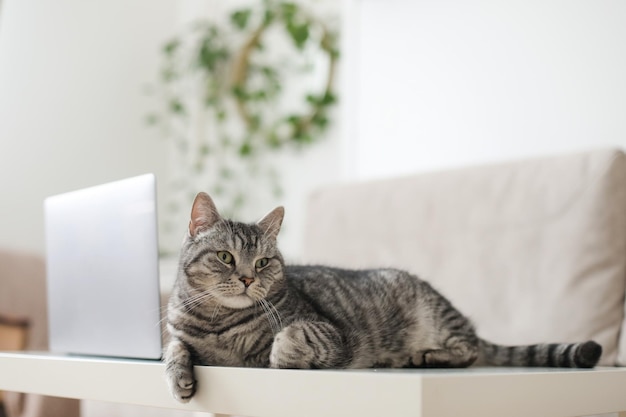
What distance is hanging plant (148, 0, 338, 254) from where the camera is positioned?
3.18m

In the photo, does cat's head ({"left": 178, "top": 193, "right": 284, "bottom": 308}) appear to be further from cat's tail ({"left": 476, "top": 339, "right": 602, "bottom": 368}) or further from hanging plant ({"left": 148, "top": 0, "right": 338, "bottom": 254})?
A: hanging plant ({"left": 148, "top": 0, "right": 338, "bottom": 254})

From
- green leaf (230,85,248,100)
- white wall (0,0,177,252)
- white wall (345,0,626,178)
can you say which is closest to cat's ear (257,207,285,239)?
white wall (345,0,626,178)

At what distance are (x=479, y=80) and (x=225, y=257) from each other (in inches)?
59.0

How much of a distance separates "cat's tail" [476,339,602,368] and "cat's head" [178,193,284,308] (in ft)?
1.53

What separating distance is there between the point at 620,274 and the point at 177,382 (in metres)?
1.15

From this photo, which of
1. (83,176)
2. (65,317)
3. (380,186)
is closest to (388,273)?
(65,317)

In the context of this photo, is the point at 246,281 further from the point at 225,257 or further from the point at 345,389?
the point at 345,389

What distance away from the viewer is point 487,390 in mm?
807

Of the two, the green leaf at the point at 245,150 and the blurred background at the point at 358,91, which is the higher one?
the blurred background at the point at 358,91

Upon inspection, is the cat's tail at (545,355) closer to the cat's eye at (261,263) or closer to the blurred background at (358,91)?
the cat's eye at (261,263)

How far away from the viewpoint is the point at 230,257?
3.26ft

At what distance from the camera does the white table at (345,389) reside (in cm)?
74

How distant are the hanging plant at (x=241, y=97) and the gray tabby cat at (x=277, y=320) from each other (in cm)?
201

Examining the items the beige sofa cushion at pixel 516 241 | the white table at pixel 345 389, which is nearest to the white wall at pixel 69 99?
the beige sofa cushion at pixel 516 241
